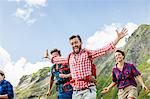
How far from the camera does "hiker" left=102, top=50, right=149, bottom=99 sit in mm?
12688

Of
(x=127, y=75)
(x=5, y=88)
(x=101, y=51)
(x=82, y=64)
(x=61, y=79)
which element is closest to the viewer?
(x=82, y=64)

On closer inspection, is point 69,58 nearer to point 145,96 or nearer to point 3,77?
point 3,77

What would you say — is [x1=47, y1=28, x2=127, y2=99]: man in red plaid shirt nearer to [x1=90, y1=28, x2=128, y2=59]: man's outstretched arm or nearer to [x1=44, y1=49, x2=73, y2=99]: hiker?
[x1=90, y1=28, x2=128, y2=59]: man's outstretched arm

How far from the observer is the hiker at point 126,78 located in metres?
12.7

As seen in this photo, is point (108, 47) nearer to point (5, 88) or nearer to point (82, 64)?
point (82, 64)

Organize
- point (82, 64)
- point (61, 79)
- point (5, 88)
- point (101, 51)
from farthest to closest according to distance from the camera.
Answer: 1. point (61, 79)
2. point (5, 88)
3. point (101, 51)
4. point (82, 64)

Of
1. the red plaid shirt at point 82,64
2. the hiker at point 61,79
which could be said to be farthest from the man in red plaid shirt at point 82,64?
the hiker at point 61,79

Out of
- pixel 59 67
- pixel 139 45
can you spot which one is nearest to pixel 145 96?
pixel 139 45

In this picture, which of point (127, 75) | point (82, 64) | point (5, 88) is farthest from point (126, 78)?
point (5, 88)

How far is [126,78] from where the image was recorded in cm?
1274

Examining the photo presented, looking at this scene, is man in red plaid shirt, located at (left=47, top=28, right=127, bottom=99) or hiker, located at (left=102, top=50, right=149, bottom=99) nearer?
man in red plaid shirt, located at (left=47, top=28, right=127, bottom=99)

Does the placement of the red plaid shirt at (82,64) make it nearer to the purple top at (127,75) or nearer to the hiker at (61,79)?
the purple top at (127,75)

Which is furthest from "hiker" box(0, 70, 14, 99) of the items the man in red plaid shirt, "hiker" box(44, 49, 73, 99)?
the man in red plaid shirt

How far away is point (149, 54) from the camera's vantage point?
182 meters
